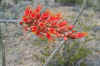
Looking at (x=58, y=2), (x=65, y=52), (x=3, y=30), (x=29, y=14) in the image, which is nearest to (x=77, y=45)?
(x=65, y=52)

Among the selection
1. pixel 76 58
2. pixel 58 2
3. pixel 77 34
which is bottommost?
pixel 76 58

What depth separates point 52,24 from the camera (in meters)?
0.59

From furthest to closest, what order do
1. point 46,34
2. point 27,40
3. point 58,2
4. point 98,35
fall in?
point 58,2 < point 98,35 < point 27,40 < point 46,34

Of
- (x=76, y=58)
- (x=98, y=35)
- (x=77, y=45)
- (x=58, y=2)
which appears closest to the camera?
(x=76, y=58)

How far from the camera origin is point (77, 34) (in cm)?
60

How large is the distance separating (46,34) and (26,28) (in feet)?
0.26

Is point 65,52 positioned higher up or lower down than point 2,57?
lower down

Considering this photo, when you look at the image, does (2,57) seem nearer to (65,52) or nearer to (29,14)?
A: (29,14)

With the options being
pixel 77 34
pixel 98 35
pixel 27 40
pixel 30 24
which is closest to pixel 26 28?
pixel 30 24

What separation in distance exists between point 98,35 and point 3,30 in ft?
5.17

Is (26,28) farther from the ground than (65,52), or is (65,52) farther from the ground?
(26,28)

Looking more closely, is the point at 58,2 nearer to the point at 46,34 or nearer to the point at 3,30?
the point at 3,30

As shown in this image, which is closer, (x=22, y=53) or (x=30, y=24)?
(x=30, y=24)

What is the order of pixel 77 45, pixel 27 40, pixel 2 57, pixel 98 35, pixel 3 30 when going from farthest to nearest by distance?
1. pixel 98 35
2. pixel 27 40
3. pixel 77 45
4. pixel 3 30
5. pixel 2 57
